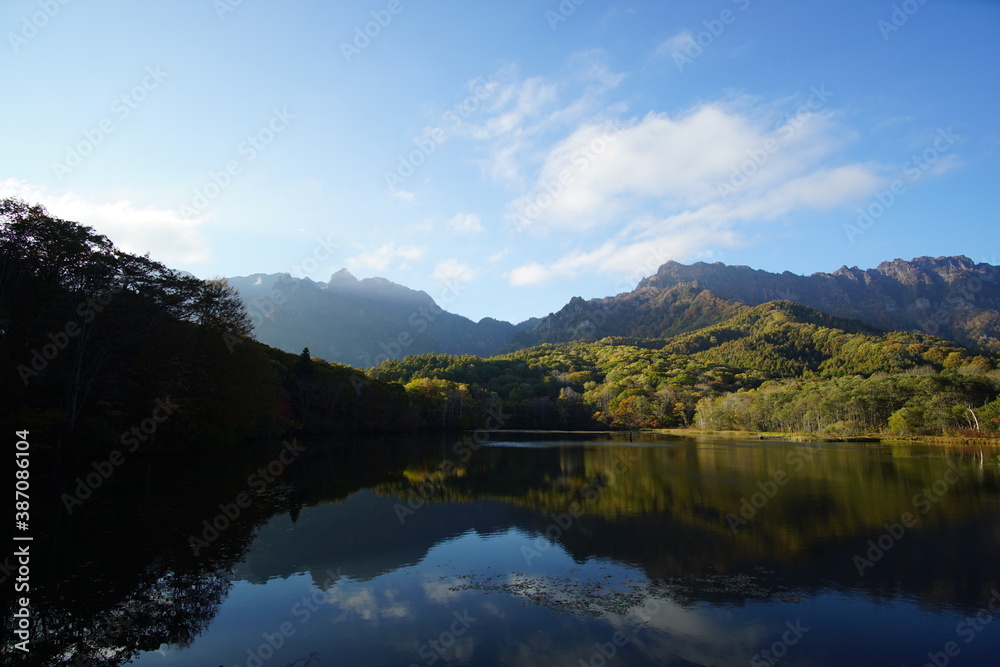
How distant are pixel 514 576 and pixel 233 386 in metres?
39.8

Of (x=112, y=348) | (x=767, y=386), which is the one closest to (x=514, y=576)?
(x=112, y=348)

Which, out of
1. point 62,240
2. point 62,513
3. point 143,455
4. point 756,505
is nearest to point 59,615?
point 62,513

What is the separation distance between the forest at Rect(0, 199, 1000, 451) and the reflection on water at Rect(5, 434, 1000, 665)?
319 inches

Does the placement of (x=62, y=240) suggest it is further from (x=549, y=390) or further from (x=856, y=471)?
(x=549, y=390)

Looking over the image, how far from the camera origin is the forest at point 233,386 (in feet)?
89.2

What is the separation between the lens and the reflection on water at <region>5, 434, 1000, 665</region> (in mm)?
9078

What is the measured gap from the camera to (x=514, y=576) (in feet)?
43.3

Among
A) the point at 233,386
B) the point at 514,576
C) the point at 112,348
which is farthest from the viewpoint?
the point at 233,386

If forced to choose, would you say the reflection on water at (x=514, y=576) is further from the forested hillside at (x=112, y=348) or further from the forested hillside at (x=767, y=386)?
the forested hillside at (x=767, y=386)

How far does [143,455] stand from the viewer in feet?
125

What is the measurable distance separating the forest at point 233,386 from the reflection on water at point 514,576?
319 inches

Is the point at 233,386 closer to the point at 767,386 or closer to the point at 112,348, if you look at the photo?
the point at 112,348

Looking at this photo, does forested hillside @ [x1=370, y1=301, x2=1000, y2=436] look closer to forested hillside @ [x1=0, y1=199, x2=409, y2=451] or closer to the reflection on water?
the reflection on water

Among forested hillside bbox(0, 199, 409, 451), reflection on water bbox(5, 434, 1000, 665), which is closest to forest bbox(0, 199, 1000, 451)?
forested hillside bbox(0, 199, 409, 451)
